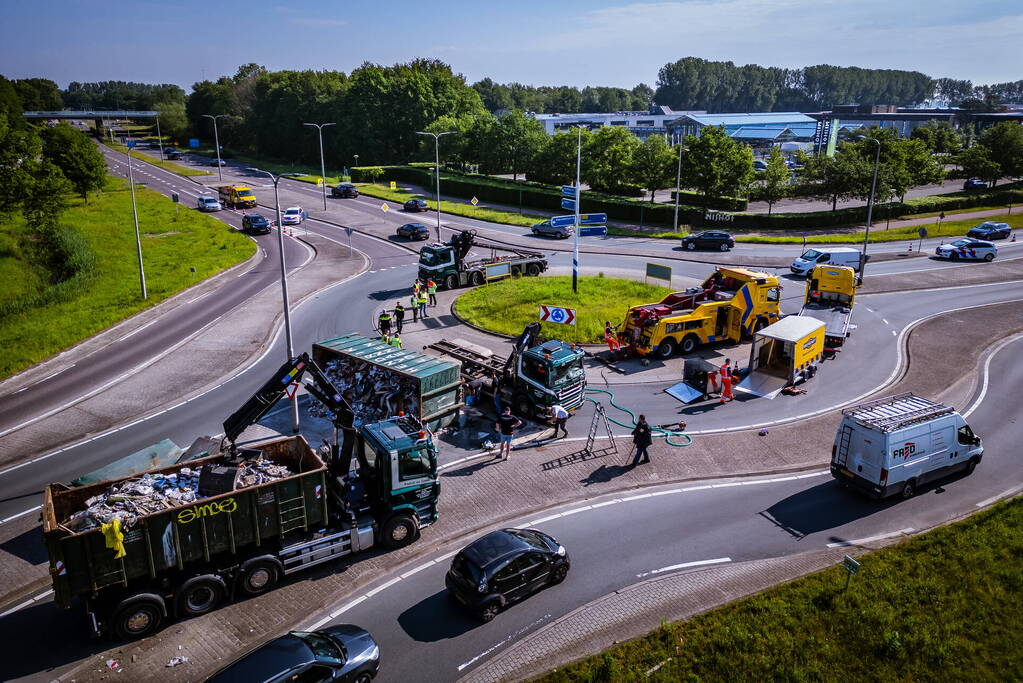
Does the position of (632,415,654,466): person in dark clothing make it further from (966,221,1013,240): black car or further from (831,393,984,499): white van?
(966,221,1013,240): black car

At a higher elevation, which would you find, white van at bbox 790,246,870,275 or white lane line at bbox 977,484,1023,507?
white van at bbox 790,246,870,275

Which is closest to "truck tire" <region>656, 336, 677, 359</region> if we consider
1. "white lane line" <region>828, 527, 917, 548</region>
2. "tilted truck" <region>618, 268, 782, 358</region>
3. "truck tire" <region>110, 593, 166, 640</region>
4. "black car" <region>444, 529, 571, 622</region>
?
"tilted truck" <region>618, 268, 782, 358</region>

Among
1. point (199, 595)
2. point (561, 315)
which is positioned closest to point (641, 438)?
point (561, 315)

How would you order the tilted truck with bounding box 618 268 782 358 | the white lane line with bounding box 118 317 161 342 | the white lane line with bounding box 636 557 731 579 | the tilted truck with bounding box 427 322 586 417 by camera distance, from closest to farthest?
the white lane line with bounding box 636 557 731 579
the tilted truck with bounding box 427 322 586 417
the tilted truck with bounding box 618 268 782 358
the white lane line with bounding box 118 317 161 342

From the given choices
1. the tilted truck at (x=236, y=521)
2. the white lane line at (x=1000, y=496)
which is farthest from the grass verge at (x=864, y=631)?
the tilted truck at (x=236, y=521)

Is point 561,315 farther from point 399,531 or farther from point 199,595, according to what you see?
point 199,595

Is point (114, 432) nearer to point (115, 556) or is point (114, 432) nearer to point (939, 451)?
point (115, 556)

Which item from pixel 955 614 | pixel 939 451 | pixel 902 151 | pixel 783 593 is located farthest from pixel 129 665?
pixel 902 151
